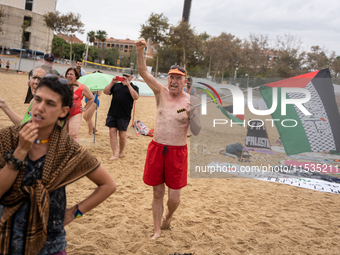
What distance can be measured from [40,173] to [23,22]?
192 feet

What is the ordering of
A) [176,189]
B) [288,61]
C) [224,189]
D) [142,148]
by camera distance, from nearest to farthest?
[176,189] < [224,189] < [142,148] < [288,61]

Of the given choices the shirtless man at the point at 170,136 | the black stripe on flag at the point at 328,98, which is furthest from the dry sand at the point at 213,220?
the black stripe on flag at the point at 328,98

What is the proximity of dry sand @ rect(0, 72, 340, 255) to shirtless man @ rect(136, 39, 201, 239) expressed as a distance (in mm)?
636

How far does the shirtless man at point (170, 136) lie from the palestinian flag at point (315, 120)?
10.5 ft

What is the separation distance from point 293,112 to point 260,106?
137cm

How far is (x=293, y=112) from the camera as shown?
5.74 meters

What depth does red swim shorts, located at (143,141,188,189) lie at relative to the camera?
3.18 metres

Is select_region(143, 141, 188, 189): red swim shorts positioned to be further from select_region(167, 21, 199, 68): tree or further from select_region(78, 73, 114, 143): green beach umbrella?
select_region(167, 21, 199, 68): tree

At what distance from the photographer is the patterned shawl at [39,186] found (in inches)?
56.7

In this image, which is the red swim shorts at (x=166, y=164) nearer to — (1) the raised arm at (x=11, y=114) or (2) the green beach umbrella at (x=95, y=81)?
(1) the raised arm at (x=11, y=114)

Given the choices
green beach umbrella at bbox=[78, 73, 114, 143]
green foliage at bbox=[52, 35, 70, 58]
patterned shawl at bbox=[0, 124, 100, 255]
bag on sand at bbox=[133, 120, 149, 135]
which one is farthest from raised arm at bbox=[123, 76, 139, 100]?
green foliage at bbox=[52, 35, 70, 58]

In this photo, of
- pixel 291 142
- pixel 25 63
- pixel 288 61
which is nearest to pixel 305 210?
pixel 291 142

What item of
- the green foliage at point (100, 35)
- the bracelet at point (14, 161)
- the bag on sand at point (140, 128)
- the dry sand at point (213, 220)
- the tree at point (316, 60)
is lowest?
the dry sand at point (213, 220)

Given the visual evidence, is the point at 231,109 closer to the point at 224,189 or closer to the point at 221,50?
the point at 224,189
